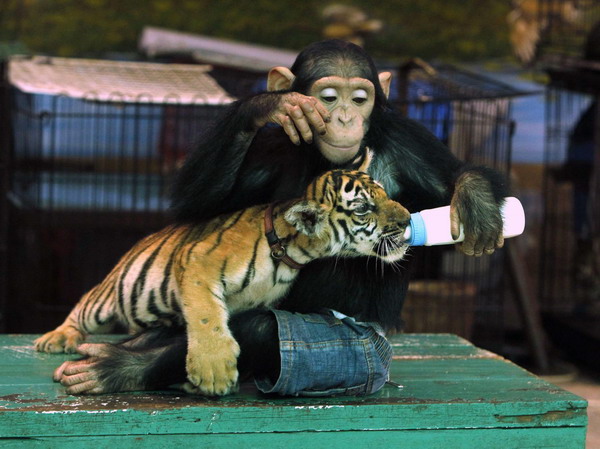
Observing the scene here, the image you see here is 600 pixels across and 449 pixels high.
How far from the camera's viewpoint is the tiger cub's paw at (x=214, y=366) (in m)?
2.30

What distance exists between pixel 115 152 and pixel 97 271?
1004mm

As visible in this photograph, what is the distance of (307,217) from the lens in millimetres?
2352

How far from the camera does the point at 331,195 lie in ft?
Answer: 7.78

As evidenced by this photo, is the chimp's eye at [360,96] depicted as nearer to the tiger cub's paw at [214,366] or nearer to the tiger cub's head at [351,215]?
the tiger cub's head at [351,215]

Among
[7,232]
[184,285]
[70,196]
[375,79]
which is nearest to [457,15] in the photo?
[70,196]

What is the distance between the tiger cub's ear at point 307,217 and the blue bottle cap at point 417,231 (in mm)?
245

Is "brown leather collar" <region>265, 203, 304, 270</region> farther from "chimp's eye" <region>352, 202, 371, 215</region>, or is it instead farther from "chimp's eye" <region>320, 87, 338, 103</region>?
"chimp's eye" <region>320, 87, 338, 103</region>

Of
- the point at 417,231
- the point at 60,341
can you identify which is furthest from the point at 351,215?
the point at 60,341

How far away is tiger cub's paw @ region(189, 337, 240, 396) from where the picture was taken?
7.54 feet

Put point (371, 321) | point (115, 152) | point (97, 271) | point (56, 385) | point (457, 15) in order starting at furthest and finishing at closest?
point (457, 15) → point (115, 152) → point (97, 271) → point (371, 321) → point (56, 385)

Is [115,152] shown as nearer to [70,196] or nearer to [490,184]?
[70,196]

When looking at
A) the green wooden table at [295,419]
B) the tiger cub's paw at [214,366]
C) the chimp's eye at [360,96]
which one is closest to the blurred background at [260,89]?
the chimp's eye at [360,96]

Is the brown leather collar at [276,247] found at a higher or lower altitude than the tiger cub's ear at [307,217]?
lower

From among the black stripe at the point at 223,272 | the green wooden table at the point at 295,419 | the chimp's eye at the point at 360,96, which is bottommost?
the green wooden table at the point at 295,419
